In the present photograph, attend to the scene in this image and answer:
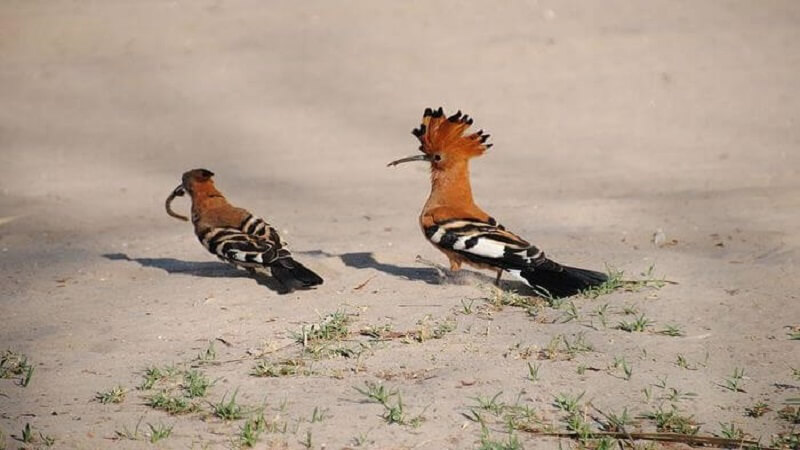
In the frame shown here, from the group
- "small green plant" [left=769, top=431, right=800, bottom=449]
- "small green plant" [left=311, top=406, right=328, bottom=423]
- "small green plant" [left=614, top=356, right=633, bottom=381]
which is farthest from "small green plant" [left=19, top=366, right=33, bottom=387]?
"small green plant" [left=769, top=431, right=800, bottom=449]

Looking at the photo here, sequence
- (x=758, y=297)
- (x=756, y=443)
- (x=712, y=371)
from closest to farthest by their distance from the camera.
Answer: (x=756, y=443), (x=712, y=371), (x=758, y=297)

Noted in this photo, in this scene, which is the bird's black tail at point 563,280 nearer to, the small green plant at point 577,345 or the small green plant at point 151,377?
the small green plant at point 577,345

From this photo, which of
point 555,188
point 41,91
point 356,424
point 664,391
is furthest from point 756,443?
point 41,91

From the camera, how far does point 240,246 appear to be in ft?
22.7

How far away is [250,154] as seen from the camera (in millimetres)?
11883

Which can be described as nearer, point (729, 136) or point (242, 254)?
point (242, 254)

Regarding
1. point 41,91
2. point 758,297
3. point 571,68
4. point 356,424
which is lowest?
point 356,424

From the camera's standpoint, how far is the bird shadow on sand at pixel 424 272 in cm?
675

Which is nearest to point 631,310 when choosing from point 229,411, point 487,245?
point 487,245

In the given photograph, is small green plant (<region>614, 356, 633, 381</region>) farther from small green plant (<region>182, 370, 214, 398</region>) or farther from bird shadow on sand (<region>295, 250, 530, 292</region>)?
small green plant (<region>182, 370, 214, 398</region>)

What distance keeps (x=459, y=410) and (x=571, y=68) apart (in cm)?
949

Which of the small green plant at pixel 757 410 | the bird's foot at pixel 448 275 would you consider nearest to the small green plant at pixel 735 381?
the small green plant at pixel 757 410

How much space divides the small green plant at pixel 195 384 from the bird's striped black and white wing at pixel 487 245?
1955 mm

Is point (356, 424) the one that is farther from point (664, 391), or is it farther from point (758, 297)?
point (758, 297)
